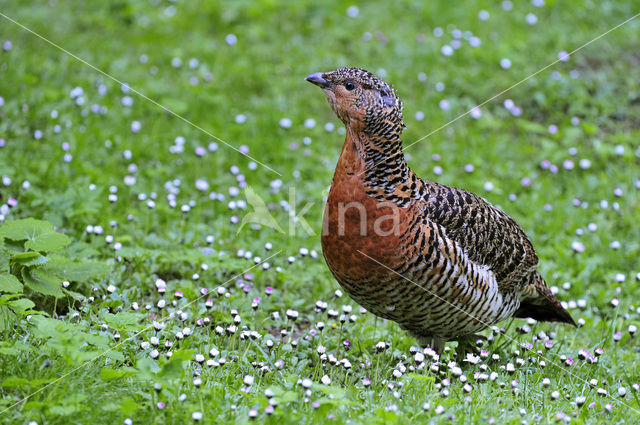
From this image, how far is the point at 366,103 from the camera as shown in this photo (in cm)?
452

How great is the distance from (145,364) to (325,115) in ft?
17.2

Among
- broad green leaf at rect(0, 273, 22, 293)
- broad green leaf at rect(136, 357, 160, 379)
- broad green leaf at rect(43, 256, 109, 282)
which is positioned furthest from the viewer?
broad green leaf at rect(43, 256, 109, 282)

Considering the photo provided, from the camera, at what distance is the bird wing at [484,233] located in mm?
4680

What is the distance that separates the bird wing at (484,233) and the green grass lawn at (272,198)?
0.47 m

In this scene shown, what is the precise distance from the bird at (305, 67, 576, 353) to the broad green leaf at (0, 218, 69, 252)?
1.56 metres

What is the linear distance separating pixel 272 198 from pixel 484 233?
274cm

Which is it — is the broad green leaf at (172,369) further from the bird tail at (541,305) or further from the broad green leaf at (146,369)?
the bird tail at (541,305)

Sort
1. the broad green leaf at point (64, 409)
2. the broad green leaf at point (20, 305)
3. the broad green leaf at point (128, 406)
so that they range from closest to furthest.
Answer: the broad green leaf at point (64, 409)
the broad green leaf at point (128, 406)
the broad green leaf at point (20, 305)

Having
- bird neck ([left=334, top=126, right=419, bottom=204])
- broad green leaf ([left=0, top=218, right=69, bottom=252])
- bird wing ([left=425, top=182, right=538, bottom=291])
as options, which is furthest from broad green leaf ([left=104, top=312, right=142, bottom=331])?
bird wing ([left=425, top=182, right=538, bottom=291])

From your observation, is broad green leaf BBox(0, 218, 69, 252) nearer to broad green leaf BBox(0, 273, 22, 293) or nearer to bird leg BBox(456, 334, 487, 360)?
broad green leaf BBox(0, 273, 22, 293)

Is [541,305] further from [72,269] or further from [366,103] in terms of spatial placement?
[72,269]

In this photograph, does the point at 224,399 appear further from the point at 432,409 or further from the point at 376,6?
the point at 376,6

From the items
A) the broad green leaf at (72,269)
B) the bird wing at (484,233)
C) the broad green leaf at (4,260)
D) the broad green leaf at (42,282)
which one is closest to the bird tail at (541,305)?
the bird wing at (484,233)

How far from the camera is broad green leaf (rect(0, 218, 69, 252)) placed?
174 inches
